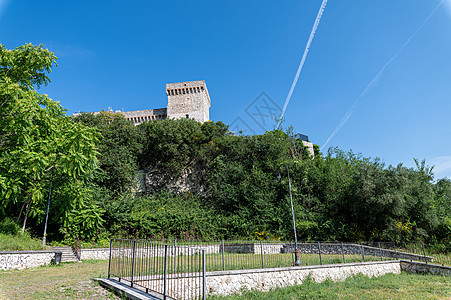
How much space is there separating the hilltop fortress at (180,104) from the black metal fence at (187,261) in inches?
1509

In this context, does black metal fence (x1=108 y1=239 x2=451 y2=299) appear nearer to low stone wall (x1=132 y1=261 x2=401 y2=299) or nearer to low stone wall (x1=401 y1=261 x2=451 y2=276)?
low stone wall (x1=132 y1=261 x2=401 y2=299)

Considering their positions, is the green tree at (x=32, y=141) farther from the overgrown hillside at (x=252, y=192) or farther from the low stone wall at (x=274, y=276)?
the low stone wall at (x=274, y=276)

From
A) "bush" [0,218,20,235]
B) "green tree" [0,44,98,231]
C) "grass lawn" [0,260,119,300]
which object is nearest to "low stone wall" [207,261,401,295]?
"grass lawn" [0,260,119,300]

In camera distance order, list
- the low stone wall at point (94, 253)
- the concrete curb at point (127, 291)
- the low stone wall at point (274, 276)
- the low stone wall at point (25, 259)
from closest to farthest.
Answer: the concrete curb at point (127, 291), the low stone wall at point (274, 276), the low stone wall at point (25, 259), the low stone wall at point (94, 253)

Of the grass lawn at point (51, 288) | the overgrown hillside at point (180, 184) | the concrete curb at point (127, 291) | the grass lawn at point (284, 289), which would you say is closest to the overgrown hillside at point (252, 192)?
the overgrown hillside at point (180, 184)

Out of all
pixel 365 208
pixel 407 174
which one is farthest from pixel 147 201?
pixel 407 174

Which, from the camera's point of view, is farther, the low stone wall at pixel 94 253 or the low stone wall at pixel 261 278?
the low stone wall at pixel 94 253

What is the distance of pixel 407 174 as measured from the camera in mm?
23844

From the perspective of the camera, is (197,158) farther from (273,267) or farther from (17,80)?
(273,267)

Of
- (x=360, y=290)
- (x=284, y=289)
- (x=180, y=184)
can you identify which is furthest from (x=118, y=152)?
(x=360, y=290)

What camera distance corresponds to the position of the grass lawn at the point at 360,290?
9.68 metres

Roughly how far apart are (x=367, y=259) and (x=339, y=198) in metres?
10.7

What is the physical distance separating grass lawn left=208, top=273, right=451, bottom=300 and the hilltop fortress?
1720 inches

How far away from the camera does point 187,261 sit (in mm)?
7961
